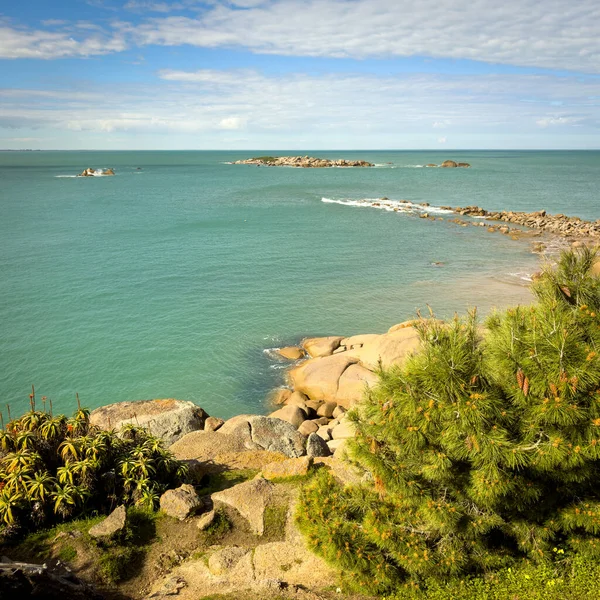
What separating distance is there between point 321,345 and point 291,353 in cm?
212

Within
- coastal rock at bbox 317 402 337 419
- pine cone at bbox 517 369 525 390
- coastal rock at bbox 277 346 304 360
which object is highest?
pine cone at bbox 517 369 525 390

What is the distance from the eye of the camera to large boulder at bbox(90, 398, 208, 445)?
2102cm

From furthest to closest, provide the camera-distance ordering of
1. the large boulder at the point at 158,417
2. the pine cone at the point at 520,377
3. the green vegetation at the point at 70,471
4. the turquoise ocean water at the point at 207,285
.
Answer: the turquoise ocean water at the point at 207,285, the large boulder at the point at 158,417, the green vegetation at the point at 70,471, the pine cone at the point at 520,377

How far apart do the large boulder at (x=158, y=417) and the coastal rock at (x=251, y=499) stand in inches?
249

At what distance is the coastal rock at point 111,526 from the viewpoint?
Result: 1305 centimetres

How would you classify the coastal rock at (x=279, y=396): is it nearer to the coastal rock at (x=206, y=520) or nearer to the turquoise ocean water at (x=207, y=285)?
the turquoise ocean water at (x=207, y=285)

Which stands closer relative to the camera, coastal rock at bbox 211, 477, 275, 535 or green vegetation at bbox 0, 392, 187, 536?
green vegetation at bbox 0, 392, 187, 536

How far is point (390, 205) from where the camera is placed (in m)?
92.4

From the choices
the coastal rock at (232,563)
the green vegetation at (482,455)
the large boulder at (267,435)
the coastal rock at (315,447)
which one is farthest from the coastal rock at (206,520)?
the coastal rock at (315,447)

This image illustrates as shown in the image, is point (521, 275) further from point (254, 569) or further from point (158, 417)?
point (254, 569)

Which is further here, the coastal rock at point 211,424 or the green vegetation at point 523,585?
the coastal rock at point 211,424

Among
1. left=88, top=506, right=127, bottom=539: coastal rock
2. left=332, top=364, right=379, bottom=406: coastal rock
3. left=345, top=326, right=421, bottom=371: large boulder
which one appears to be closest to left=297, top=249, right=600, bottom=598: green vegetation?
left=88, top=506, right=127, bottom=539: coastal rock

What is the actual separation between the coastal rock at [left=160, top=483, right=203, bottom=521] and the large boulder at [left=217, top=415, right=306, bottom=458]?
4.94 metres

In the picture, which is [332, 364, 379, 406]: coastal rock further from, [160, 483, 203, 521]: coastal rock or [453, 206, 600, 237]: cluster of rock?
[453, 206, 600, 237]: cluster of rock
